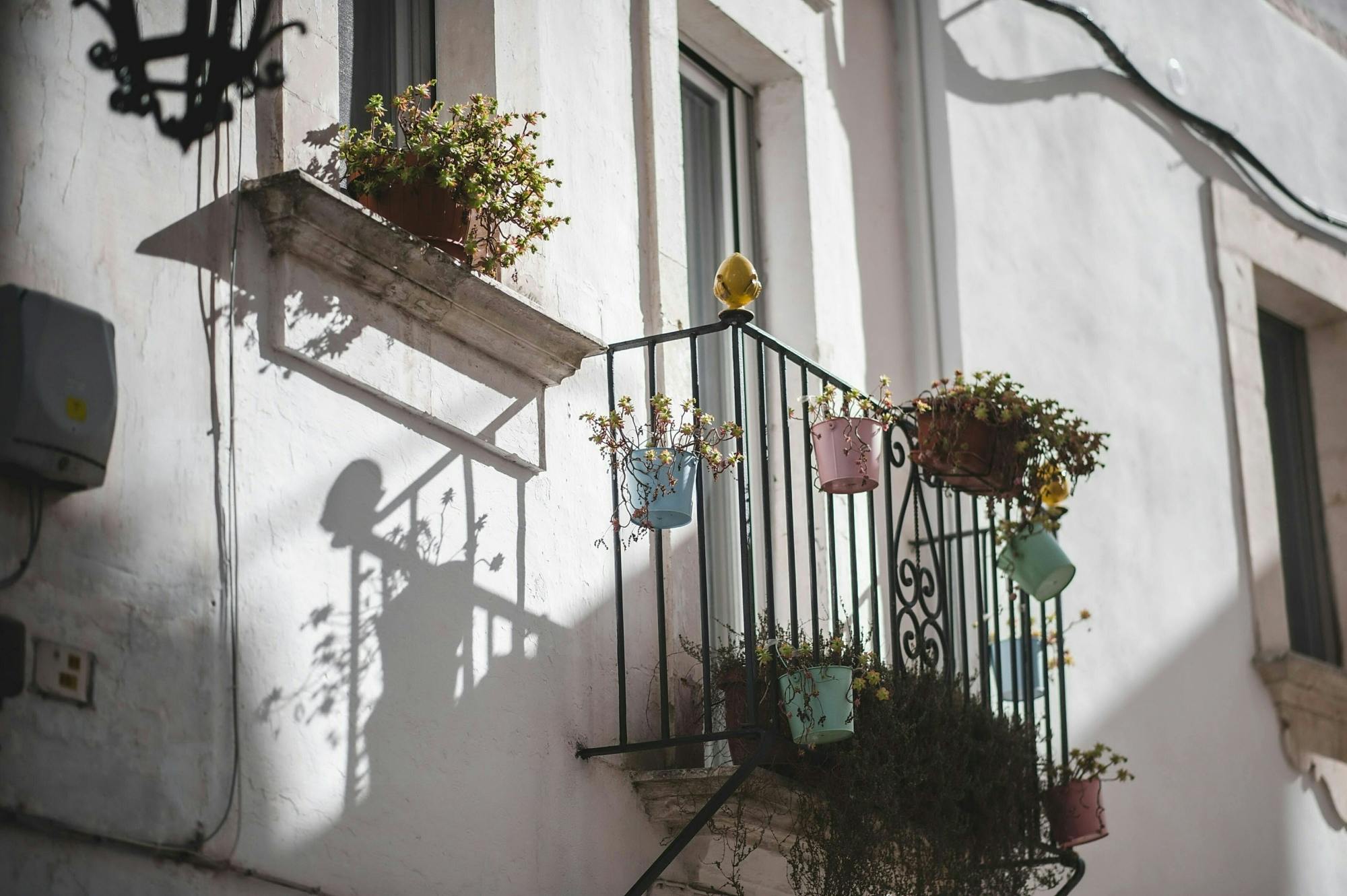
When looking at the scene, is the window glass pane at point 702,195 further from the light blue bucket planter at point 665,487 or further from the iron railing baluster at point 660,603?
the light blue bucket planter at point 665,487

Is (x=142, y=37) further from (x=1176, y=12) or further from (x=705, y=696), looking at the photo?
(x=1176, y=12)

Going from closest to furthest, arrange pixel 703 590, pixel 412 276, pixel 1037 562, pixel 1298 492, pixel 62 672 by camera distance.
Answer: pixel 62 672
pixel 412 276
pixel 703 590
pixel 1037 562
pixel 1298 492

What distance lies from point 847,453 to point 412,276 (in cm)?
131

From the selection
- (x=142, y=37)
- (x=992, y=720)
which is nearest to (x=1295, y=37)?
(x=992, y=720)

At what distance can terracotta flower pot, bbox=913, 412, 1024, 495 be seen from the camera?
5.77 m

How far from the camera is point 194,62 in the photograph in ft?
14.4

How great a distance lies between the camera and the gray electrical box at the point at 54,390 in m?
3.63

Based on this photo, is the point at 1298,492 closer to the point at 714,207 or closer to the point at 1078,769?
the point at 1078,769

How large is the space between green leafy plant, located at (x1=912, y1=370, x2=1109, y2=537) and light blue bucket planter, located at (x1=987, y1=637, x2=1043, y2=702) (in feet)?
1.40

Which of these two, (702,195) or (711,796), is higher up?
(702,195)

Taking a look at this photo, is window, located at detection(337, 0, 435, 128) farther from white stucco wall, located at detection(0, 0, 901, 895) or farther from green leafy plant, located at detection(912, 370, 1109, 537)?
green leafy plant, located at detection(912, 370, 1109, 537)

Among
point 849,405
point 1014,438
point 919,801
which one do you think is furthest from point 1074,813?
point 849,405

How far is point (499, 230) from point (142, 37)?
1110 millimetres

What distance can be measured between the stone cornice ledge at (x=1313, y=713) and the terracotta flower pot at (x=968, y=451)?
2823 mm
